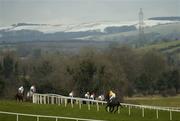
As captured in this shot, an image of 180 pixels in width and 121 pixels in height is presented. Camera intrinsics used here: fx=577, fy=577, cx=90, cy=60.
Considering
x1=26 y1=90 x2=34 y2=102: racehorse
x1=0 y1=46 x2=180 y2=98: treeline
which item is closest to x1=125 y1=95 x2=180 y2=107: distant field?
x1=0 y1=46 x2=180 y2=98: treeline

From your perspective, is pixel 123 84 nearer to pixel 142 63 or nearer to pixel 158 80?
pixel 158 80

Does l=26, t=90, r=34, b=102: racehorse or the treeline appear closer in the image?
l=26, t=90, r=34, b=102: racehorse

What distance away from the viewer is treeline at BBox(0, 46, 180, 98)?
99562 mm

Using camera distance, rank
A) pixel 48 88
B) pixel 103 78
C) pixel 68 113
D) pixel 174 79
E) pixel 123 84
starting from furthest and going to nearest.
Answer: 1. pixel 174 79
2. pixel 123 84
3. pixel 103 78
4. pixel 48 88
5. pixel 68 113

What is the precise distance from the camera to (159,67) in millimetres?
146875

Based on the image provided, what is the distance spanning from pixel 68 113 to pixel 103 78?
214 ft

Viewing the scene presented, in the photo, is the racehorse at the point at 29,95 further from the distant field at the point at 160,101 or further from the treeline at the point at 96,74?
the treeline at the point at 96,74

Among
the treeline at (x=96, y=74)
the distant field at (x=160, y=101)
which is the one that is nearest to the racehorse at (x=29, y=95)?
the distant field at (x=160, y=101)

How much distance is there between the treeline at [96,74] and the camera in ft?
327

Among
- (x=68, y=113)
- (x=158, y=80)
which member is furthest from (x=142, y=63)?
(x=68, y=113)

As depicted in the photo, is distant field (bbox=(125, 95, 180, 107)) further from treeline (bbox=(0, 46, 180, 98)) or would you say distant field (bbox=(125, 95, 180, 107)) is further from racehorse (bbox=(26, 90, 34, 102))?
racehorse (bbox=(26, 90, 34, 102))

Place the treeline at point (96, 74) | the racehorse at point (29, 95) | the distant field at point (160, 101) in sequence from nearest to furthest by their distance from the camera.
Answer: the racehorse at point (29, 95)
the distant field at point (160, 101)
the treeline at point (96, 74)

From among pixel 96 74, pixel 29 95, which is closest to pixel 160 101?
pixel 96 74

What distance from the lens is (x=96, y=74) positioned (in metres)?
102
